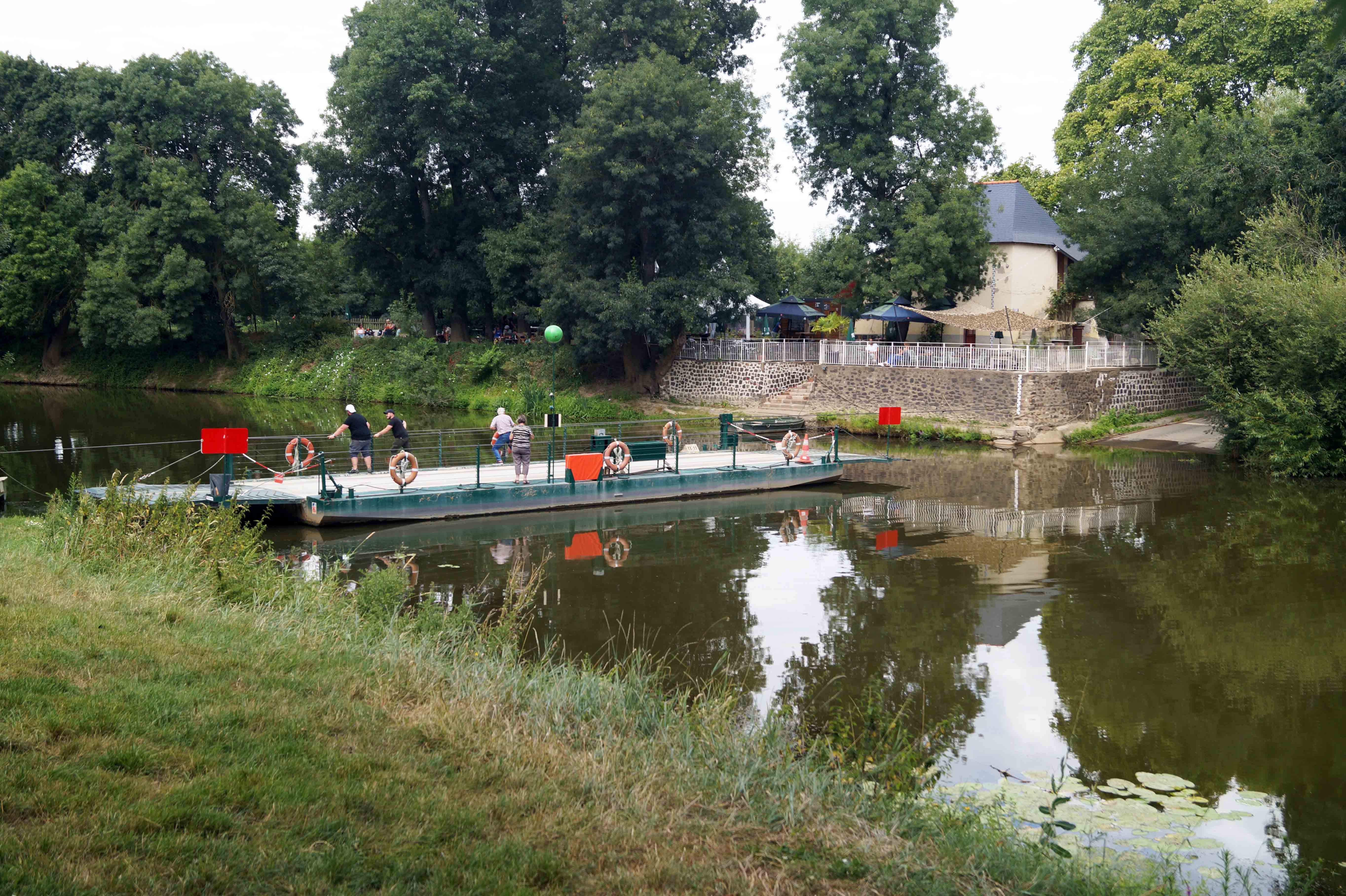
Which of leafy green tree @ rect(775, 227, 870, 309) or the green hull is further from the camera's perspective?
leafy green tree @ rect(775, 227, 870, 309)

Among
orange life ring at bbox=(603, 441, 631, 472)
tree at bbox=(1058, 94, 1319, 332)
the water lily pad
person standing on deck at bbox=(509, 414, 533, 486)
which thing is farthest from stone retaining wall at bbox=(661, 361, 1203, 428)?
the water lily pad

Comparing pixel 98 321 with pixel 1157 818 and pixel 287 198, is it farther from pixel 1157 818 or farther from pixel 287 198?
pixel 1157 818

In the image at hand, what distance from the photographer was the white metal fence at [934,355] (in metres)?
32.8

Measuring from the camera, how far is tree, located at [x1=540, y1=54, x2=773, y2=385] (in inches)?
1457

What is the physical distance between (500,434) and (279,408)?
77.8 ft

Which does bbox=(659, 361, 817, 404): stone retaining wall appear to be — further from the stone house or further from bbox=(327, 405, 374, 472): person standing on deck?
bbox=(327, 405, 374, 472): person standing on deck

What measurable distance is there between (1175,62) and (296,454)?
1708 inches

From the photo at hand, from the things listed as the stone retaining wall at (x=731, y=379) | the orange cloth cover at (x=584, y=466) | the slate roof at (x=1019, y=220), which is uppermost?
the slate roof at (x=1019, y=220)

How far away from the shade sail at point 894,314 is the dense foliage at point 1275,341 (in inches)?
374

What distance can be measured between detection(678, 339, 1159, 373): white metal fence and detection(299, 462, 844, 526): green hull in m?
11.4

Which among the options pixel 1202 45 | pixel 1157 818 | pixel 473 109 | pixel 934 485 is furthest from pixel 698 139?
pixel 1157 818

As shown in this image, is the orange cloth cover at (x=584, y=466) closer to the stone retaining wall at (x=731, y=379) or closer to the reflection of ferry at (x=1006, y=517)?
the reflection of ferry at (x=1006, y=517)

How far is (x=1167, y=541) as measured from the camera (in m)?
17.4

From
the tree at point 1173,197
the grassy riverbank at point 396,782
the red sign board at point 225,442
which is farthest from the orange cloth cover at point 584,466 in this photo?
the tree at point 1173,197
